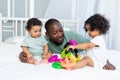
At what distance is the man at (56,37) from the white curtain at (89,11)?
0.73m

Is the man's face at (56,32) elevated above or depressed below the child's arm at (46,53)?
above

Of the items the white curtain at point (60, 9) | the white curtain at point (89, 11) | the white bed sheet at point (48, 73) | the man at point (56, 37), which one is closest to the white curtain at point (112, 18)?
the white curtain at point (89, 11)

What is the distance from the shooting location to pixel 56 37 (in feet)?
5.93

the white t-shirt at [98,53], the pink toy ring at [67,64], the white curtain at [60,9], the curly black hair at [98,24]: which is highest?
the white curtain at [60,9]

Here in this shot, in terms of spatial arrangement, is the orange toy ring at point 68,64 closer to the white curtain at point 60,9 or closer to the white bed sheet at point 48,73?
the white bed sheet at point 48,73

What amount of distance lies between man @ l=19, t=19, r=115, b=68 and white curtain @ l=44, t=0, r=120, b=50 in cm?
73

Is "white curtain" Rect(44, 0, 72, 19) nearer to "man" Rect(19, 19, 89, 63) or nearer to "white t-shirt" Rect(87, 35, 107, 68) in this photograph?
"man" Rect(19, 19, 89, 63)

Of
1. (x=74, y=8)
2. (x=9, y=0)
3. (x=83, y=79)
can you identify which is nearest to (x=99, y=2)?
(x=74, y=8)

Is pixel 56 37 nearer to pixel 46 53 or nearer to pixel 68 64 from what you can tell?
pixel 46 53

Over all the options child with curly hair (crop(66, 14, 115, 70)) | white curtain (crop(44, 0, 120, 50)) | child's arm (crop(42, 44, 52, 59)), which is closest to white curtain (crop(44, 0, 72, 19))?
white curtain (crop(44, 0, 120, 50))

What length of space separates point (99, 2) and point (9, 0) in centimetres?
121

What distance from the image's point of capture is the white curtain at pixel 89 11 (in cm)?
260

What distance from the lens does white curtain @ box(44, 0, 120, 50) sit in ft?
8.52

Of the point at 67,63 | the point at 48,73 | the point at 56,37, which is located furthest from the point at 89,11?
the point at 48,73
